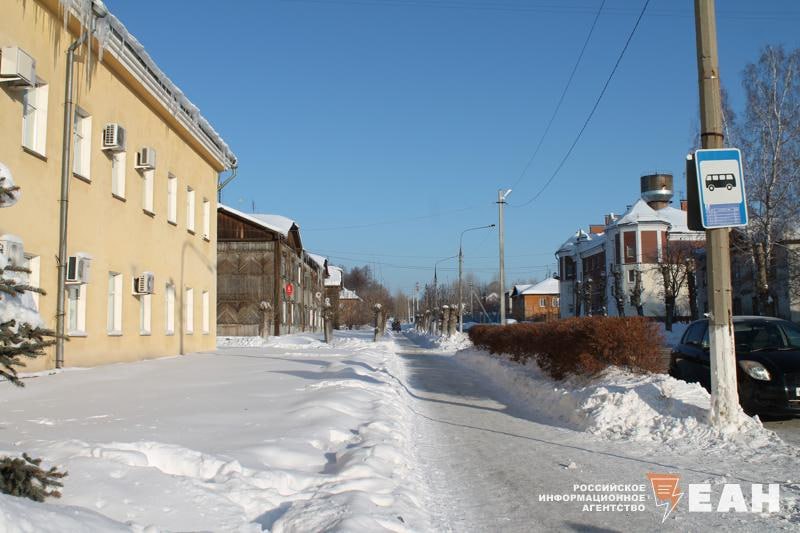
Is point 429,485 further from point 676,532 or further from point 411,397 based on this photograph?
point 411,397

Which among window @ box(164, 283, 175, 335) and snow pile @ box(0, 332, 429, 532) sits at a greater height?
window @ box(164, 283, 175, 335)

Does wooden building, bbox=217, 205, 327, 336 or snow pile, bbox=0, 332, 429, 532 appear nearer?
snow pile, bbox=0, 332, 429, 532

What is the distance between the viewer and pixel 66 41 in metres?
14.0

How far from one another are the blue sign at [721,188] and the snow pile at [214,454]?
4874 millimetres

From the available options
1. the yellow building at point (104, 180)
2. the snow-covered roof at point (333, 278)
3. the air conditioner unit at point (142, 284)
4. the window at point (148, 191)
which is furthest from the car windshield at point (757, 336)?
the snow-covered roof at point (333, 278)

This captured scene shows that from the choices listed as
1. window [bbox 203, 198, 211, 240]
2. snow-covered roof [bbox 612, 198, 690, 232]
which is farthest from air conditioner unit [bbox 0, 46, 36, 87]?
snow-covered roof [bbox 612, 198, 690, 232]

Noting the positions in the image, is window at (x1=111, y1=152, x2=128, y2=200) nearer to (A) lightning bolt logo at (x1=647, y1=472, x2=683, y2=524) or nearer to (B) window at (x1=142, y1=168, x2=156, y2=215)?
(B) window at (x1=142, y1=168, x2=156, y2=215)

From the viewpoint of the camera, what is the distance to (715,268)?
8906 millimetres

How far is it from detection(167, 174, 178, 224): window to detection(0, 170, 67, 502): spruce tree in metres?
17.1

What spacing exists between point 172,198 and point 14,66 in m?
10.2

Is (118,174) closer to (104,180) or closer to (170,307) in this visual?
(104,180)

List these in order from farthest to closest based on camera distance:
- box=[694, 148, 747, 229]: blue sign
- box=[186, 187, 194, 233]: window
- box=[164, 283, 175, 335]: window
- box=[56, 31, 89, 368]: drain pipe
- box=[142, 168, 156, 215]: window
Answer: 1. box=[186, 187, 194, 233]: window
2. box=[164, 283, 175, 335]: window
3. box=[142, 168, 156, 215]: window
4. box=[56, 31, 89, 368]: drain pipe
5. box=[694, 148, 747, 229]: blue sign

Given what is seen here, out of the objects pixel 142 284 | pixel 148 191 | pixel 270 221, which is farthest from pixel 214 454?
pixel 270 221

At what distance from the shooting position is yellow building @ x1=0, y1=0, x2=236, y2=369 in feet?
41.2
